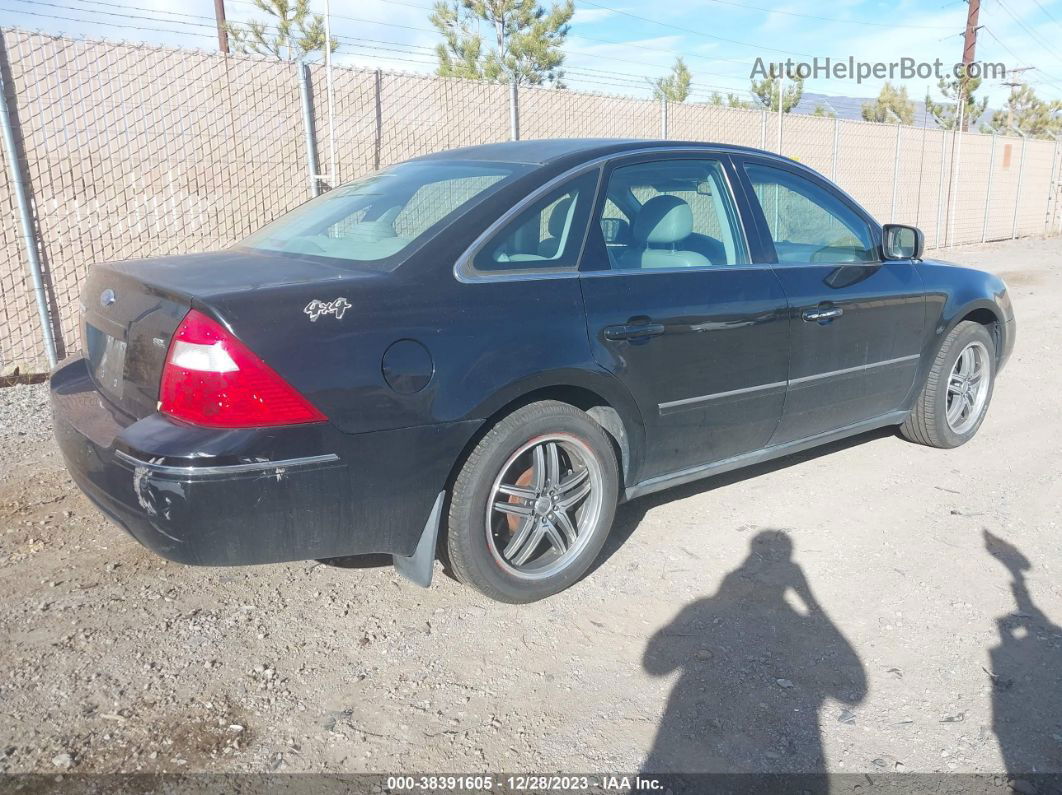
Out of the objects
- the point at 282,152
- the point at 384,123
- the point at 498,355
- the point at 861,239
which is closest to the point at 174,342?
the point at 498,355

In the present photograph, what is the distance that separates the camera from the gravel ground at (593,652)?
8.03 ft

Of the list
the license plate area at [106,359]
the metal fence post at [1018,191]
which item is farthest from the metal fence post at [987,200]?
the license plate area at [106,359]

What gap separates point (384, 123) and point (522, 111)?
1927mm

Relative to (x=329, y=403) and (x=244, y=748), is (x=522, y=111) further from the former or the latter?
(x=244, y=748)

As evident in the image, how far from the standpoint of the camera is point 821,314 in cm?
397

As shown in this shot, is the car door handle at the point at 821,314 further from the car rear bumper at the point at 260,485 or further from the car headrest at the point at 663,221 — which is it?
the car rear bumper at the point at 260,485

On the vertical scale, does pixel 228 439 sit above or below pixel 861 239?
below

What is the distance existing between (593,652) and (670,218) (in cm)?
187

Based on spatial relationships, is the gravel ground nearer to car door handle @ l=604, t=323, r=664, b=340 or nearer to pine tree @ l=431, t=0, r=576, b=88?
car door handle @ l=604, t=323, r=664, b=340

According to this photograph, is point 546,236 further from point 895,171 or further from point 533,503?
point 895,171

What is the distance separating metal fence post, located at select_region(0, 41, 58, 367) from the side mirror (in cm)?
596

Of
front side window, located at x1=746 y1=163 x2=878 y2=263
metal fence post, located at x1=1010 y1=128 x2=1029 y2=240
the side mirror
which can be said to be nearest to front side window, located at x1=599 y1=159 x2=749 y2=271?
front side window, located at x1=746 y1=163 x2=878 y2=263

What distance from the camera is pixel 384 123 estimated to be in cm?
874

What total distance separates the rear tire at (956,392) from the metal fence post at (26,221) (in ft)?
20.2
